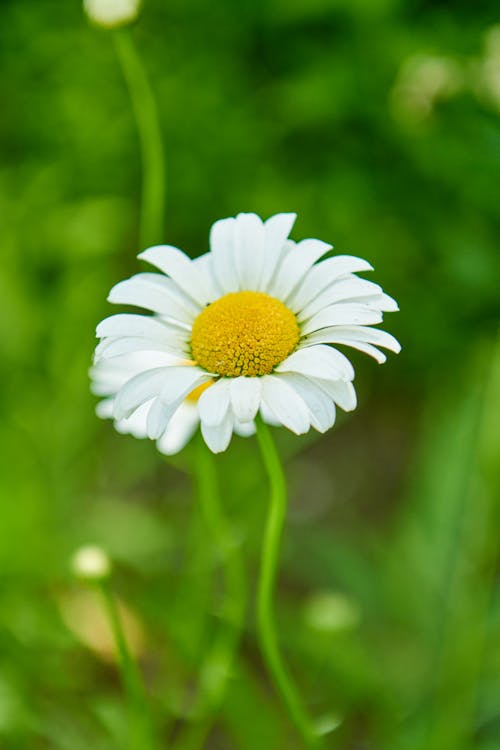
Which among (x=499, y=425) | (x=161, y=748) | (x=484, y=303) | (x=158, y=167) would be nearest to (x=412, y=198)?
(x=484, y=303)

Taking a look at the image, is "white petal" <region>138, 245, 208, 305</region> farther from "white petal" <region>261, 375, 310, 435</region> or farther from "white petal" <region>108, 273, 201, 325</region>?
"white petal" <region>261, 375, 310, 435</region>

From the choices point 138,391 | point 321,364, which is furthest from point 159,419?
point 321,364

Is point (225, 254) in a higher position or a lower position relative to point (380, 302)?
higher

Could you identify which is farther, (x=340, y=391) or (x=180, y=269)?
(x=180, y=269)

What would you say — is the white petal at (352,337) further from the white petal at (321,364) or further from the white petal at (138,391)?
the white petal at (138,391)

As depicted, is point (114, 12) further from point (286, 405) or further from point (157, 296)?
point (286, 405)

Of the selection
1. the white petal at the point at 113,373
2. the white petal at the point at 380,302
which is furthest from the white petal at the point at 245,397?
the white petal at the point at 113,373

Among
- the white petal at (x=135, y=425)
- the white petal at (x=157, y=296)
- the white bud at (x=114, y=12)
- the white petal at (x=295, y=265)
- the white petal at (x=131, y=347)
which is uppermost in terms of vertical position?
the white bud at (x=114, y=12)

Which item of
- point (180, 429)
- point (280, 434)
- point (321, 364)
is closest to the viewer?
point (321, 364)
